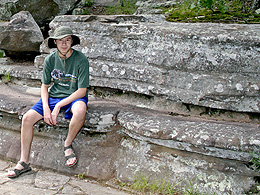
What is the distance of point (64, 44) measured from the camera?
310cm

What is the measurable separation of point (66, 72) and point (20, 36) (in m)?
1.64

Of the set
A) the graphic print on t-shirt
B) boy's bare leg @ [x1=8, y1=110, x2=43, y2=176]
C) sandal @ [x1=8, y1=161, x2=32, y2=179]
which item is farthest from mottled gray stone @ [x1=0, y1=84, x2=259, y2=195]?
the graphic print on t-shirt

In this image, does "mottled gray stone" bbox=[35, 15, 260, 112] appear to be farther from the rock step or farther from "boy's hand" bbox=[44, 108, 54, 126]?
"boy's hand" bbox=[44, 108, 54, 126]

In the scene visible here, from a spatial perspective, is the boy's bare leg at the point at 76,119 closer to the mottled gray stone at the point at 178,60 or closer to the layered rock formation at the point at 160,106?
the layered rock formation at the point at 160,106

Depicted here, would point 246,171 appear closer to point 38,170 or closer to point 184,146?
point 184,146

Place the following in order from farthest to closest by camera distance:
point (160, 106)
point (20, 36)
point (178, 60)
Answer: point (20, 36)
point (160, 106)
point (178, 60)

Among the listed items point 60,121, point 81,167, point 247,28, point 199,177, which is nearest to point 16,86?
point 60,121

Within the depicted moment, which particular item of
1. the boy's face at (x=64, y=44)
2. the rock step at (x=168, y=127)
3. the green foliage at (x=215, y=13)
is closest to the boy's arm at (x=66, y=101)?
the rock step at (x=168, y=127)

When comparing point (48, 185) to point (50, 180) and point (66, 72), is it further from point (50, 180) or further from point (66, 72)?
point (66, 72)

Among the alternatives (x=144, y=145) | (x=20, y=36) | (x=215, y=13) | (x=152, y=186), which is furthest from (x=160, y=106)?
(x=20, y=36)

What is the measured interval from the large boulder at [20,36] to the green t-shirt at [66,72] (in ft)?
4.64

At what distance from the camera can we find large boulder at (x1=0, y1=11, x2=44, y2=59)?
4.34 m

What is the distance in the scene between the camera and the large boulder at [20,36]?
4.34 meters

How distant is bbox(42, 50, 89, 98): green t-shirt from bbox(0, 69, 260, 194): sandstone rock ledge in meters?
0.34
